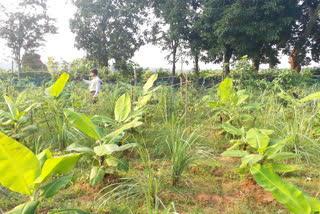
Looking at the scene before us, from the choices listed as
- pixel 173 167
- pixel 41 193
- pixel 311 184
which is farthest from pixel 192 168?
pixel 41 193

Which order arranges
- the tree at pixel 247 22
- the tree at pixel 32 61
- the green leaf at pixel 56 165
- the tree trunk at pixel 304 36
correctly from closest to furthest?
the green leaf at pixel 56 165
the tree at pixel 247 22
the tree trunk at pixel 304 36
the tree at pixel 32 61

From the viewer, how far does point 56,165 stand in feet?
3.57

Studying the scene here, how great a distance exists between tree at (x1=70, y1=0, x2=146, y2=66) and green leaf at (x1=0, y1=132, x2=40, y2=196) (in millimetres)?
15541

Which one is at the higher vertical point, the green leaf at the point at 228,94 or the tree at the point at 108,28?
the tree at the point at 108,28

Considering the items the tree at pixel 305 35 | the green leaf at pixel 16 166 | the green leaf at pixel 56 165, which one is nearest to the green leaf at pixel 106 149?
the green leaf at pixel 56 165

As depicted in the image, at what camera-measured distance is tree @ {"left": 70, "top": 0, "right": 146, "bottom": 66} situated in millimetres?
15305

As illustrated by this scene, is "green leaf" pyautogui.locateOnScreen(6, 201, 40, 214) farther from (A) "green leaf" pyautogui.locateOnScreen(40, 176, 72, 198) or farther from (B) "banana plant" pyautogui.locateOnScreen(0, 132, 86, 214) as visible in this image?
(A) "green leaf" pyautogui.locateOnScreen(40, 176, 72, 198)

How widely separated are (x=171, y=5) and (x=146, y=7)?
10.1 feet

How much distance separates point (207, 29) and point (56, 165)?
Answer: 536 inches

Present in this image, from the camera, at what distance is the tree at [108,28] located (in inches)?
603

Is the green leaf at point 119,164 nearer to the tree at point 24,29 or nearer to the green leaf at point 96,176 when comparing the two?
the green leaf at point 96,176

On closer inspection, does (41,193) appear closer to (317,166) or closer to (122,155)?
(122,155)

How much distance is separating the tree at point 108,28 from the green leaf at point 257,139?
49.6 ft

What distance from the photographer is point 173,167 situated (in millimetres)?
1753
